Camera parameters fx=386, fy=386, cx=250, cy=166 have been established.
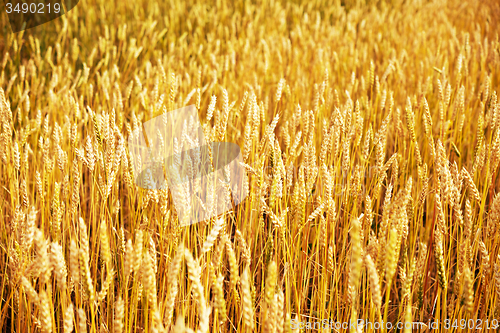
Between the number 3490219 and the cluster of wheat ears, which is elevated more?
the number 3490219

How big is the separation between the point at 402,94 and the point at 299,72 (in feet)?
1.62

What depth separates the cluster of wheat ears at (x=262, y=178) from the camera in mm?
631

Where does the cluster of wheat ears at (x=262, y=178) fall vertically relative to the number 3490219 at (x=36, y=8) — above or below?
below

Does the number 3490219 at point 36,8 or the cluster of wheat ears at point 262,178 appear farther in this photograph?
the number 3490219 at point 36,8

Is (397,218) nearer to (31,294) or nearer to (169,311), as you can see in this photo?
(169,311)

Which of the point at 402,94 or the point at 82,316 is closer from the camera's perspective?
A: the point at 82,316

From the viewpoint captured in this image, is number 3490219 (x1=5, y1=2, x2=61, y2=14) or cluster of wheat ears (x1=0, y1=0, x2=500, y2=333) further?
number 3490219 (x1=5, y1=2, x2=61, y2=14)

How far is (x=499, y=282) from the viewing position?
0.58m

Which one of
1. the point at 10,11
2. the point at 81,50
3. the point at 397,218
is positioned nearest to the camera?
the point at 397,218

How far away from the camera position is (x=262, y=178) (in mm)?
724

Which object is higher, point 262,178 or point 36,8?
point 36,8

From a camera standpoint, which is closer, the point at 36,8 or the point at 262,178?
the point at 262,178

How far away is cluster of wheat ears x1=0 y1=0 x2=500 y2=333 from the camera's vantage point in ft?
2.07

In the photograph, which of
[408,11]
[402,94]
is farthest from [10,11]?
[408,11]
